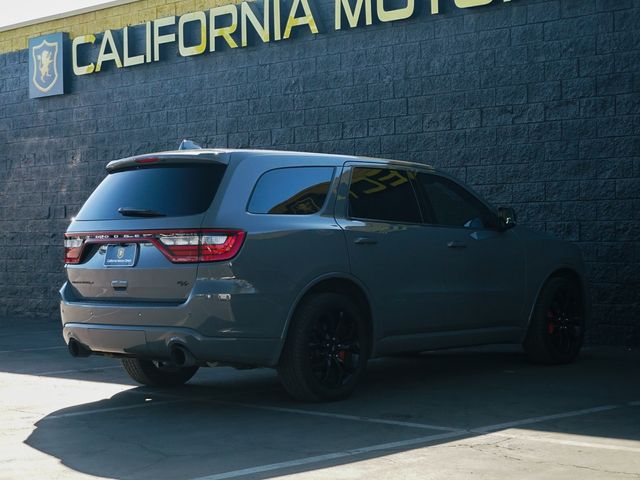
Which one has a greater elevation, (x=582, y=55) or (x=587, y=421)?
(x=582, y=55)

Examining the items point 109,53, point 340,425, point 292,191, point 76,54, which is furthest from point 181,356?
point 76,54

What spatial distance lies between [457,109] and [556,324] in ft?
12.8

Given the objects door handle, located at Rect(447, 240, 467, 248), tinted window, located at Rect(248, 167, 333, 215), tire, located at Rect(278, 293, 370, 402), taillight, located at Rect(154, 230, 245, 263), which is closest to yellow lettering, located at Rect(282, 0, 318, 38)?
door handle, located at Rect(447, 240, 467, 248)

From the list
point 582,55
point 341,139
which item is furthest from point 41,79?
point 582,55

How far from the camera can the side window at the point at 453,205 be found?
9.28 metres

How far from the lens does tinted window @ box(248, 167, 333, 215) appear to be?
25.8 ft

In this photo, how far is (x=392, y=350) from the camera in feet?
28.2

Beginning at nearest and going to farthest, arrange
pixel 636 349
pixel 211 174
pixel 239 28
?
pixel 211 174, pixel 636 349, pixel 239 28

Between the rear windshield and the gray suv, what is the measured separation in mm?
11

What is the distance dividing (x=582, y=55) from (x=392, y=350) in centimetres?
538

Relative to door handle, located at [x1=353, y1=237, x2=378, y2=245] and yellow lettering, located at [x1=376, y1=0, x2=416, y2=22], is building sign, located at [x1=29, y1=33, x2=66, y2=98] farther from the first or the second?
door handle, located at [x1=353, y1=237, x2=378, y2=245]

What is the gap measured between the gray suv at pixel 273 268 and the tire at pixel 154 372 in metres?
0.01

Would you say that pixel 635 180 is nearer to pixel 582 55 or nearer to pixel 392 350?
pixel 582 55

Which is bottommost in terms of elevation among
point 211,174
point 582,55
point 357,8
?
point 211,174
